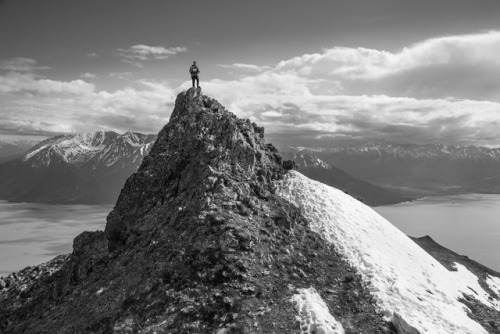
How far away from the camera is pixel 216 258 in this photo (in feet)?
96.2

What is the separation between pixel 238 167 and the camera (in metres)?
41.0

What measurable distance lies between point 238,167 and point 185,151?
8328 millimetres

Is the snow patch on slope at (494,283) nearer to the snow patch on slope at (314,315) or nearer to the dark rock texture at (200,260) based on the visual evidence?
the dark rock texture at (200,260)

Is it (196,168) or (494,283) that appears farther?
(494,283)

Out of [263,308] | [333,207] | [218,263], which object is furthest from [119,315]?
[333,207]

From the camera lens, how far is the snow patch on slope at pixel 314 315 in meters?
24.7

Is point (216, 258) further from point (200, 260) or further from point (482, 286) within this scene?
point (482, 286)

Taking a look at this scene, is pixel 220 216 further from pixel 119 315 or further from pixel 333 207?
pixel 333 207

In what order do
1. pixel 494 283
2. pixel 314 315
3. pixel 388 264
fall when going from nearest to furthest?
pixel 314 315, pixel 388 264, pixel 494 283

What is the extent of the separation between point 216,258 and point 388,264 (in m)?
17.2

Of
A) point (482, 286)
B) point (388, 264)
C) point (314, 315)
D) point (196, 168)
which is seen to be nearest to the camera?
point (314, 315)

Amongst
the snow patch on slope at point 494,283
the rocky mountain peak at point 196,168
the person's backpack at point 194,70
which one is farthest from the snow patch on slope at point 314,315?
the snow patch on slope at point 494,283

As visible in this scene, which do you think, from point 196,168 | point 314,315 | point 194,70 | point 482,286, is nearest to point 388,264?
point 314,315

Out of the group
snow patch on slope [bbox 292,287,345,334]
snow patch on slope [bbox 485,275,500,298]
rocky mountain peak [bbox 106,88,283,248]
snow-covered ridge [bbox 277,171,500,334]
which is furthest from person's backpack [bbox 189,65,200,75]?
snow patch on slope [bbox 485,275,500,298]
